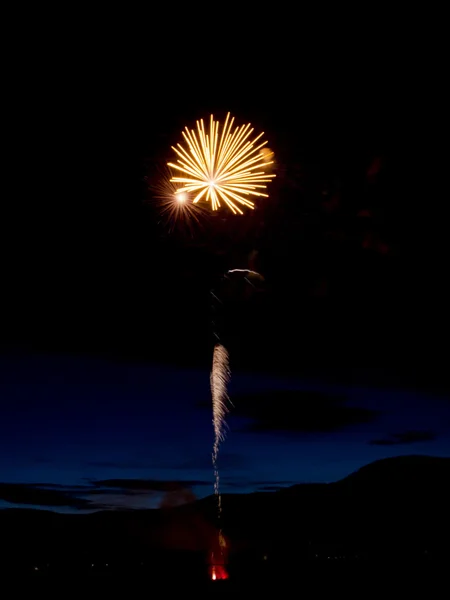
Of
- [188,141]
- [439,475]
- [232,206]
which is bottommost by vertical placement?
[232,206]

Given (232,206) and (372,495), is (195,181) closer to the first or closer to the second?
(232,206)

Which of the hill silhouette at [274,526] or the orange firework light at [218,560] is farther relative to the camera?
the hill silhouette at [274,526]

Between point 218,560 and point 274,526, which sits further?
point 274,526

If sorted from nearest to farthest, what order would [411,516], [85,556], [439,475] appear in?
[85,556]
[411,516]
[439,475]

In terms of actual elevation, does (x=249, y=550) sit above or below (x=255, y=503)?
below

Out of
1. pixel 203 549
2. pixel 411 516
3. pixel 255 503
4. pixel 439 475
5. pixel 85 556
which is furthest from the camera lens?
pixel 439 475

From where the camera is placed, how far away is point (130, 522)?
6137 inches

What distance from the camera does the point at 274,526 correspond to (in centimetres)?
14600

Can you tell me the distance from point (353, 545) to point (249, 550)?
17459 mm

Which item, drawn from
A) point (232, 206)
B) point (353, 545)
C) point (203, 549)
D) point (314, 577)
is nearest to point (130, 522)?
point (203, 549)

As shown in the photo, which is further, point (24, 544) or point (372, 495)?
point (372, 495)

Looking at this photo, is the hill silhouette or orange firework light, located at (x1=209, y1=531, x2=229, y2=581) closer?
orange firework light, located at (x1=209, y1=531, x2=229, y2=581)

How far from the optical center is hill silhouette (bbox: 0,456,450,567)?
129 metres

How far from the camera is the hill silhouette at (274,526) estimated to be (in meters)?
129
